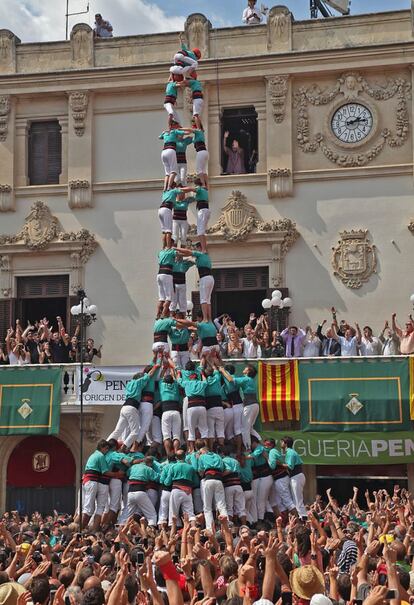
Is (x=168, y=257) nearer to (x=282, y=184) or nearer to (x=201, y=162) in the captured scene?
(x=201, y=162)

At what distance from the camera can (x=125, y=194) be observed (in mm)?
28984

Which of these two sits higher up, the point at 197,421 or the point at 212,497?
the point at 197,421

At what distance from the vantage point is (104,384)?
1032 inches

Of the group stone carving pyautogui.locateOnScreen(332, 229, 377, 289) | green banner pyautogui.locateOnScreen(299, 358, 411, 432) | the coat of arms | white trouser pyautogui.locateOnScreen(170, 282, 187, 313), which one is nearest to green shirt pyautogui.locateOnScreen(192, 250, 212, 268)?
white trouser pyautogui.locateOnScreen(170, 282, 187, 313)

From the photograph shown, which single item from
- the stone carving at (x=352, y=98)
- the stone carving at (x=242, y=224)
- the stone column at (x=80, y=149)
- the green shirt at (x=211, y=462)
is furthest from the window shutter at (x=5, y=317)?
the green shirt at (x=211, y=462)


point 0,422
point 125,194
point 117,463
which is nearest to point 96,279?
point 125,194

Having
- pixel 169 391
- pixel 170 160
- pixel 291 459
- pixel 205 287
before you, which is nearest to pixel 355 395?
pixel 291 459

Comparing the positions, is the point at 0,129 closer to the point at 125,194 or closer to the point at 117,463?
the point at 125,194

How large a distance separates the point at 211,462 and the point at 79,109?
14.8 metres

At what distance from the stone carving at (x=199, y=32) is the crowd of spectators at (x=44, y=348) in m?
8.41

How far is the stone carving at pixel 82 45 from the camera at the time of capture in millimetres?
29438

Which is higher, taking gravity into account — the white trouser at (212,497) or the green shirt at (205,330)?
the green shirt at (205,330)

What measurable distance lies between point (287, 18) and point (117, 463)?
15.0 m

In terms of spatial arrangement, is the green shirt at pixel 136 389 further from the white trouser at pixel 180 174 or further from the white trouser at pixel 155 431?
the white trouser at pixel 180 174
